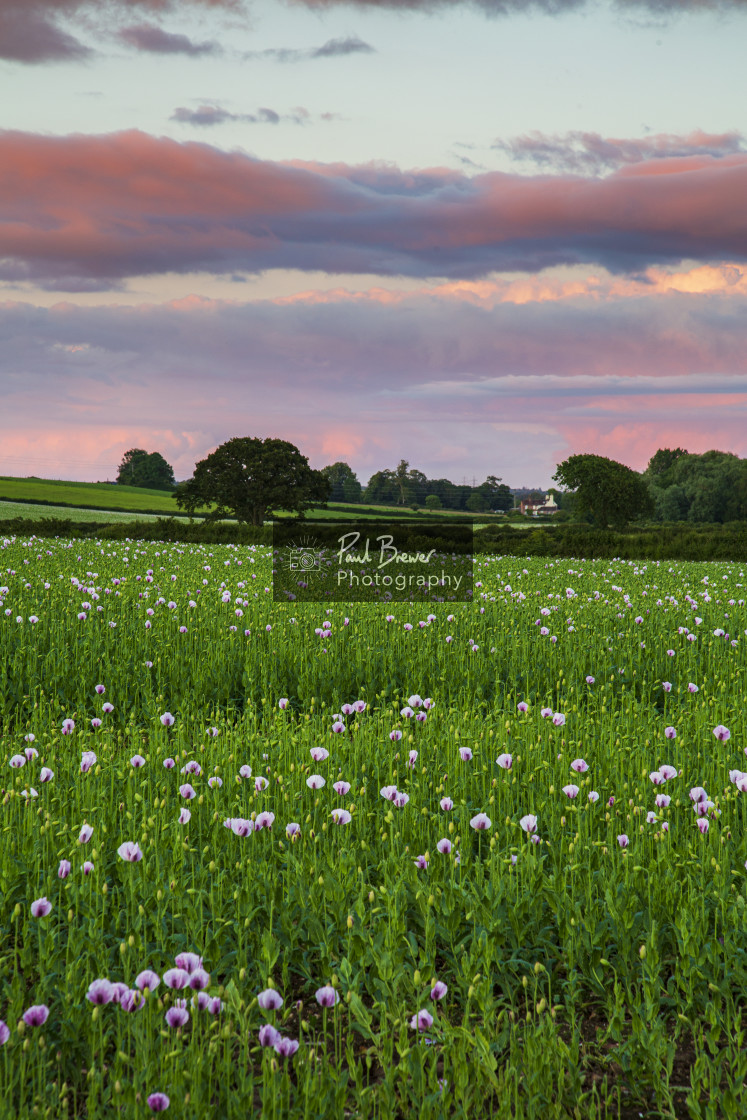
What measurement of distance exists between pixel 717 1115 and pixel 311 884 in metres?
1.86

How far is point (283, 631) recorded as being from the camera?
31.4 feet

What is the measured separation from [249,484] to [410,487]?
69.6 feet

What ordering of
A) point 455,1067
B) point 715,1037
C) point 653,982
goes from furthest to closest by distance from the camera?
1. point 653,982
2. point 715,1037
3. point 455,1067

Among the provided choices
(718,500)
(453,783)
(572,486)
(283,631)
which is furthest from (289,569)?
(718,500)

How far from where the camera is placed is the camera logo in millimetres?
17453

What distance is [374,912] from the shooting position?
348 centimetres

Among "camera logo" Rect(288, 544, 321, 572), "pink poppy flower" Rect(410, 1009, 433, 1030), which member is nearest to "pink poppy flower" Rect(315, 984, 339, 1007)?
"pink poppy flower" Rect(410, 1009, 433, 1030)

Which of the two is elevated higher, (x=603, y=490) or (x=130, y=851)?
(x=603, y=490)

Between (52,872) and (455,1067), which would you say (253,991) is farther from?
(52,872)

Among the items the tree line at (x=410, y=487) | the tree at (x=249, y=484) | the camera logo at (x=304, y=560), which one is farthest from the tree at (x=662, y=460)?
the camera logo at (x=304, y=560)

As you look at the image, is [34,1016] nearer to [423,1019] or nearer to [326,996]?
[326,996]

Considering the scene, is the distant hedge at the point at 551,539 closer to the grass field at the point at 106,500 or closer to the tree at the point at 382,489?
the grass field at the point at 106,500

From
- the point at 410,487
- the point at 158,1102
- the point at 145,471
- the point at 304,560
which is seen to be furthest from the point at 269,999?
the point at 145,471

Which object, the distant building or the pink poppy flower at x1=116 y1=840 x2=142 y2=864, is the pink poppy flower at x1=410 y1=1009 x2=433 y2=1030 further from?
the distant building
